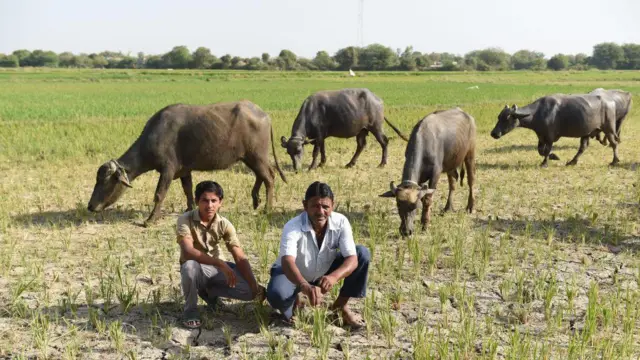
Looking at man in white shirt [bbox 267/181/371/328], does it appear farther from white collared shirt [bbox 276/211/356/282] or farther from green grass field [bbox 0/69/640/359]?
green grass field [bbox 0/69/640/359]

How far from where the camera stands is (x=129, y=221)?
22.6ft

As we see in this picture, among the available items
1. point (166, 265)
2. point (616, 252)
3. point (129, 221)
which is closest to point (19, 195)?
point (129, 221)

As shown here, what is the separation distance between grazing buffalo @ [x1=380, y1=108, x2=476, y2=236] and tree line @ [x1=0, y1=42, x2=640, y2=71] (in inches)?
3185

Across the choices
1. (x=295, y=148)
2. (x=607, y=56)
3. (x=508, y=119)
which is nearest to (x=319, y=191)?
(x=295, y=148)

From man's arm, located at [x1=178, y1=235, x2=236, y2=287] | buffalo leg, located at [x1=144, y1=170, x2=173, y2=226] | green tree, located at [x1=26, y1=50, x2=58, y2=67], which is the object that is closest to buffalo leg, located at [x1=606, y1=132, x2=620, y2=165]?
buffalo leg, located at [x1=144, y1=170, x2=173, y2=226]

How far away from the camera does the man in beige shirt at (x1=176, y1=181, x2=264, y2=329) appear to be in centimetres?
379

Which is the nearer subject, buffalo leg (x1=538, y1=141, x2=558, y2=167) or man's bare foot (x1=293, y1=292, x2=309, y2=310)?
man's bare foot (x1=293, y1=292, x2=309, y2=310)

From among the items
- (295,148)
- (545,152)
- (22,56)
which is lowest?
(545,152)

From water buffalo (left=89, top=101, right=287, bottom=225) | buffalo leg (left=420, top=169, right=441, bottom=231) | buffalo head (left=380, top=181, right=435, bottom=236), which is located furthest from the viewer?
water buffalo (left=89, top=101, right=287, bottom=225)

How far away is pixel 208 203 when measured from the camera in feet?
12.4

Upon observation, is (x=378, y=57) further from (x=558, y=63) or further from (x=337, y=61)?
(x=558, y=63)

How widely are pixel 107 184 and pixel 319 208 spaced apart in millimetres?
4087

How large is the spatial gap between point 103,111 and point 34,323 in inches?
711

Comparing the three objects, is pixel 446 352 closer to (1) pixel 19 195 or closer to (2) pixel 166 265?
(2) pixel 166 265
